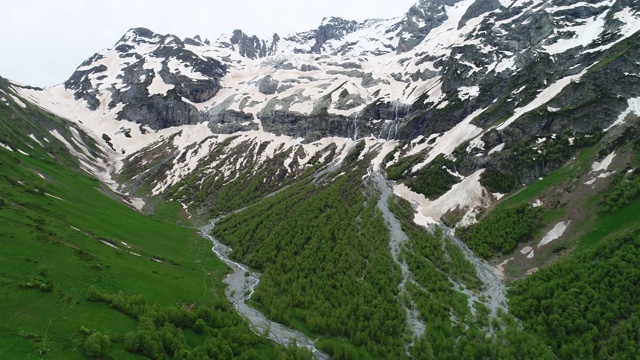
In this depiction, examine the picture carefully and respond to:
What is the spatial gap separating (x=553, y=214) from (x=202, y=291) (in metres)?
88.6

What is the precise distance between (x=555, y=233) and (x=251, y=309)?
245 ft

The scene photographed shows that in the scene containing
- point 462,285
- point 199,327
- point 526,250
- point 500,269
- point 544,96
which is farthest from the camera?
point 544,96

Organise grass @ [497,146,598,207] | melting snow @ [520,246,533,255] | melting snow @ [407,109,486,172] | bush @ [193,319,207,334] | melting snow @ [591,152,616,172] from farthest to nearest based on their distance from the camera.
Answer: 1. melting snow @ [407,109,486,172]
2. grass @ [497,146,598,207]
3. melting snow @ [591,152,616,172]
4. melting snow @ [520,246,533,255]
5. bush @ [193,319,207,334]

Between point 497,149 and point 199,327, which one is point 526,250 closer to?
point 497,149

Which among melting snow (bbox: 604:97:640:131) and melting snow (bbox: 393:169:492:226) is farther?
melting snow (bbox: 393:169:492:226)

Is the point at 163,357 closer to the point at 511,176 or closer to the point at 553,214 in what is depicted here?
the point at 553,214

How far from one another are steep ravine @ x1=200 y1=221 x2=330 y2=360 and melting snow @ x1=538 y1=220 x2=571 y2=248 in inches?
2429

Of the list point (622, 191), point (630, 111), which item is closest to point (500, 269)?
point (622, 191)

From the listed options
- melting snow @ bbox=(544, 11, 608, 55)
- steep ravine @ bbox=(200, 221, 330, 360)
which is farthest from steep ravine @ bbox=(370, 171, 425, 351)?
melting snow @ bbox=(544, 11, 608, 55)

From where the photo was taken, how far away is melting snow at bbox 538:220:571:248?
86675mm

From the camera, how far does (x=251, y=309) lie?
7575 centimetres

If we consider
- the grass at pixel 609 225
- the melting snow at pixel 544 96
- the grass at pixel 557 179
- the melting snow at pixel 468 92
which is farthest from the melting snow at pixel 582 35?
the grass at pixel 609 225

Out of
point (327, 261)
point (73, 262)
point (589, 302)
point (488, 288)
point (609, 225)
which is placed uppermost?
point (73, 262)

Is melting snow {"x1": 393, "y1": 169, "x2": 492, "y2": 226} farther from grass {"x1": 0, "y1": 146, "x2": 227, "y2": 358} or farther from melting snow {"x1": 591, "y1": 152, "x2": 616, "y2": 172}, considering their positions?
grass {"x1": 0, "y1": 146, "x2": 227, "y2": 358}
